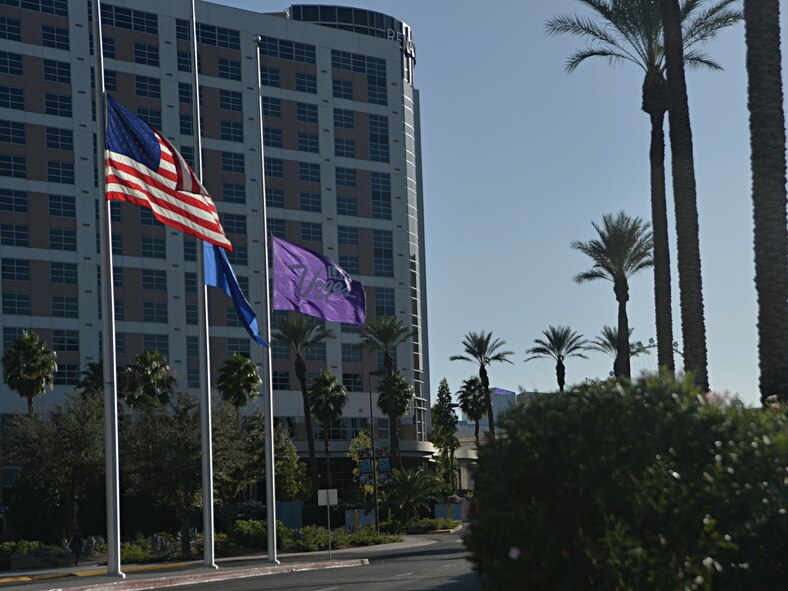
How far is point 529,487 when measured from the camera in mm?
11320

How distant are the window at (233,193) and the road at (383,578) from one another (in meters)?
53.8

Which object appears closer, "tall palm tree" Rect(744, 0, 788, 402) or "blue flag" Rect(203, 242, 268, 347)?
"tall palm tree" Rect(744, 0, 788, 402)

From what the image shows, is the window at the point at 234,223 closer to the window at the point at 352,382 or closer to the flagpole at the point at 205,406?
the window at the point at 352,382

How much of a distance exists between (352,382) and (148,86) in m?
28.8

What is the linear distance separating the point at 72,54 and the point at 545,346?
139 ft

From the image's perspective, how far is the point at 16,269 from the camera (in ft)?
286

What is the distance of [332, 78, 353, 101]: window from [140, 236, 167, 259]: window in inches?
816

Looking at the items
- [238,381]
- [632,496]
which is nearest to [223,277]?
[632,496]

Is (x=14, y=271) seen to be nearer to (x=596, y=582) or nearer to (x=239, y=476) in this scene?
(x=239, y=476)

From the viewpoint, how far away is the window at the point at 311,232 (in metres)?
100

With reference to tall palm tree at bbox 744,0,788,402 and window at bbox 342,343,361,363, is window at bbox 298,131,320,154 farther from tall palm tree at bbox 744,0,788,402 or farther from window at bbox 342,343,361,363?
tall palm tree at bbox 744,0,788,402

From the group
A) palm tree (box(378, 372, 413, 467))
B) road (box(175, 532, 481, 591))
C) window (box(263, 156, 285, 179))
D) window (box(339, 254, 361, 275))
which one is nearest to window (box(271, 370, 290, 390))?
palm tree (box(378, 372, 413, 467))

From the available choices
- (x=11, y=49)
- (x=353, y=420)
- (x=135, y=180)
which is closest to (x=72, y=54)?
(x=11, y=49)

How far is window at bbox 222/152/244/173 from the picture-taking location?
97.4 meters
